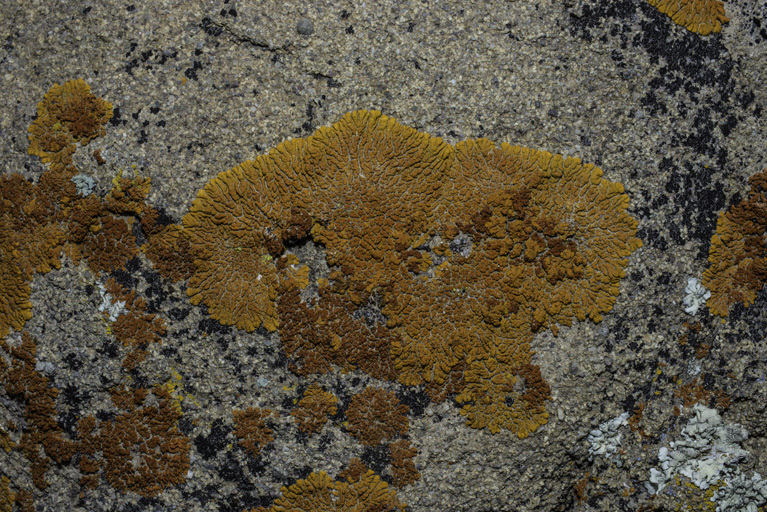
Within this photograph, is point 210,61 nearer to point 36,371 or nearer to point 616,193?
point 36,371

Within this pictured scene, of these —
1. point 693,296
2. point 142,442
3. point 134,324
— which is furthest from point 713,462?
point 134,324

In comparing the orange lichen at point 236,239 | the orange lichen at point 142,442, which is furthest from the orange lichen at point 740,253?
the orange lichen at point 142,442

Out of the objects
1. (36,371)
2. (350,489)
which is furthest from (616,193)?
(36,371)

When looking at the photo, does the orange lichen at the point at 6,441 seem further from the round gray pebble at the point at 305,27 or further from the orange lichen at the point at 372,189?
the round gray pebble at the point at 305,27

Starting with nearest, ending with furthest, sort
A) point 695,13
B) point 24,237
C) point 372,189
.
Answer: point 372,189, point 24,237, point 695,13

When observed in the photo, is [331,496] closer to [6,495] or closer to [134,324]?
[134,324]

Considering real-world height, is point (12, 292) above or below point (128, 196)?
below
